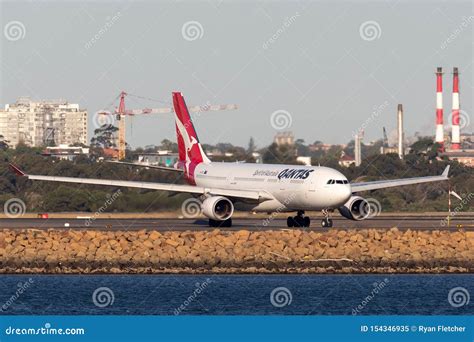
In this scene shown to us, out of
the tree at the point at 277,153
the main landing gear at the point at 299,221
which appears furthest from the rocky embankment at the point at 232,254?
the tree at the point at 277,153

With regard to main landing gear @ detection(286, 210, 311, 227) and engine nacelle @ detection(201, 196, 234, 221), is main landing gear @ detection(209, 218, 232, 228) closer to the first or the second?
engine nacelle @ detection(201, 196, 234, 221)

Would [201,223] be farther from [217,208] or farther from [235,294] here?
[235,294]

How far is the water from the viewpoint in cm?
4128

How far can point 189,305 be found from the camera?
42.4 meters

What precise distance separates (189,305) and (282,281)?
7.03 meters

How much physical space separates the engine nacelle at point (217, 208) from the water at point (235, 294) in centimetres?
1849

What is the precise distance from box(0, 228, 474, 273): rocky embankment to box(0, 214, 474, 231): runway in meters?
11.8

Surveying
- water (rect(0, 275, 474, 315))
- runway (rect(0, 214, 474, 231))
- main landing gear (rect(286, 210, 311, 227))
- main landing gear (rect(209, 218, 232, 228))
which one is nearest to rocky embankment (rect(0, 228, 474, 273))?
water (rect(0, 275, 474, 315))

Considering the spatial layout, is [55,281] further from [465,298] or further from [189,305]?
[465,298]

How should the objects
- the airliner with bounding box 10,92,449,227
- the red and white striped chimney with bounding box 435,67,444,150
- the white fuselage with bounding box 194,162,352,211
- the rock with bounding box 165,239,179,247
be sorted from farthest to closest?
1. the red and white striped chimney with bounding box 435,67,444,150
2. the airliner with bounding box 10,92,449,227
3. the white fuselage with bounding box 194,162,352,211
4. the rock with bounding box 165,239,179,247

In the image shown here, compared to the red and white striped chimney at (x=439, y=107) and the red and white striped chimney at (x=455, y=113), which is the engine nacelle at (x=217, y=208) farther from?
the red and white striped chimney at (x=455, y=113)

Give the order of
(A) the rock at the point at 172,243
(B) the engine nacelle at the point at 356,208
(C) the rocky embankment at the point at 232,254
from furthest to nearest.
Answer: (B) the engine nacelle at the point at 356,208
(A) the rock at the point at 172,243
(C) the rocky embankment at the point at 232,254

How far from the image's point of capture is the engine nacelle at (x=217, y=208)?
6894cm

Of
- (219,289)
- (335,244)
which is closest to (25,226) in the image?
(335,244)
